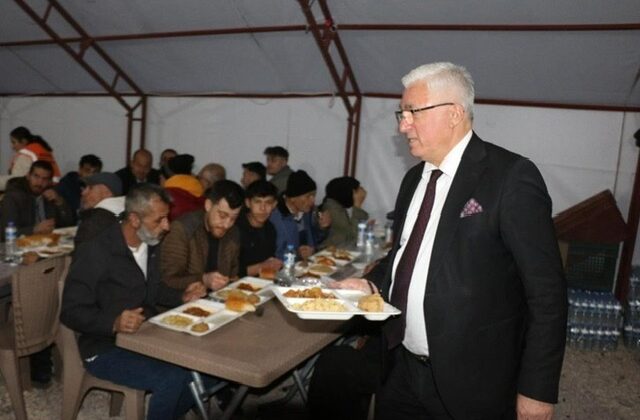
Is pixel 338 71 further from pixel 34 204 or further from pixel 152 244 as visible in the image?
pixel 152 244

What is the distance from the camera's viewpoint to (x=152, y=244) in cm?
345

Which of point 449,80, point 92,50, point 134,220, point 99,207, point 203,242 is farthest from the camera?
point 92,50

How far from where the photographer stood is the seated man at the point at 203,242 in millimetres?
3797

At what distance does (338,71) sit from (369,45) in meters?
0.86

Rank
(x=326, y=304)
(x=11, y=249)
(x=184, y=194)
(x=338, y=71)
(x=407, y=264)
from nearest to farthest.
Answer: (x=407, y=264), (x=326, y=304), (x=11, y=249), (x=184, y=194), (x=338, y=71)

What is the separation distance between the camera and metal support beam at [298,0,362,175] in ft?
23.4

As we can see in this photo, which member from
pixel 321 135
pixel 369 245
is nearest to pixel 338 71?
pixel 321 135

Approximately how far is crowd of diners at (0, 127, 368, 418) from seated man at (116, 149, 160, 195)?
92.7 inches

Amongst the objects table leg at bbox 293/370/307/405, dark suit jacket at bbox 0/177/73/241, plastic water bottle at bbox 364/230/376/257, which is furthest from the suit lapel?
dark suit jacket at bbox 0/177/73/241

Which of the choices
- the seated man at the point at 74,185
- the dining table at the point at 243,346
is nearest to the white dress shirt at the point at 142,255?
the dining table at the point at 243,346

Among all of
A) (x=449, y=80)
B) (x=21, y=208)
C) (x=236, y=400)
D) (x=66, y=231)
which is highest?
(x=449, y=80)

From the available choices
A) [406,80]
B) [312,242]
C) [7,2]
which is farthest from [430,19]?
[7,2]

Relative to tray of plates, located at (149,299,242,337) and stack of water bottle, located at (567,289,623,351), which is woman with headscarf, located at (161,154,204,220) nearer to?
tray of plates, located at (149,299,242,337)

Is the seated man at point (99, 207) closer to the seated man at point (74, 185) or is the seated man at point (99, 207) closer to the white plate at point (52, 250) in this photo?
the white plate at point (52, 250)
